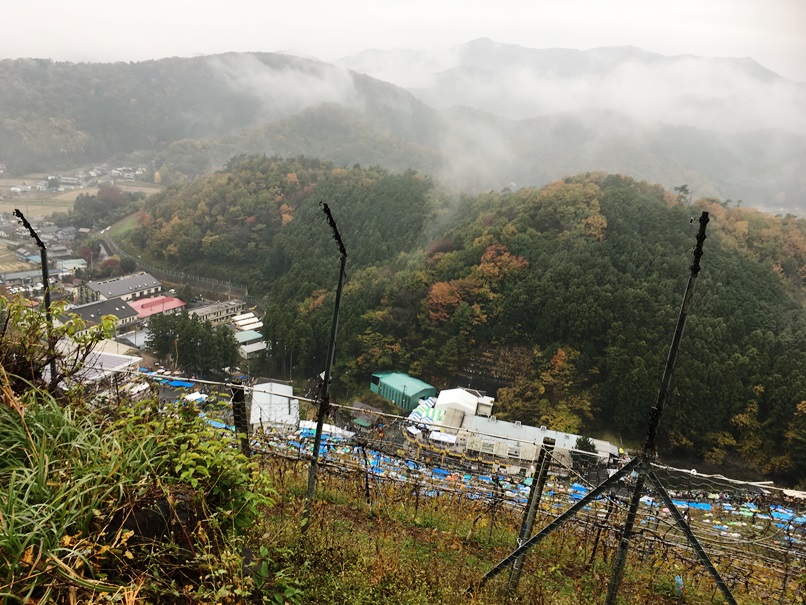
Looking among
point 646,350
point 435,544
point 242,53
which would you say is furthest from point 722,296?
point 242,53

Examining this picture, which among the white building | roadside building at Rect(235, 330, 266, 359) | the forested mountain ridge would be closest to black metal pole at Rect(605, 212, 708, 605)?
the white building

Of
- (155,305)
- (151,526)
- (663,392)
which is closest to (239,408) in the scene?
(151,526)

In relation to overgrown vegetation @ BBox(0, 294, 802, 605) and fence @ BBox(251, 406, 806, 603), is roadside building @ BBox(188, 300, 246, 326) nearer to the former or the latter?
fence @ BBox(251, 406, 806, 603)

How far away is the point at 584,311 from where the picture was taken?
19.1m

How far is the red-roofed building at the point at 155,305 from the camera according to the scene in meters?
26.5

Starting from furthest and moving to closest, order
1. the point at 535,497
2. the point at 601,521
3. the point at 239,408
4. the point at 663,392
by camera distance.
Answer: the point at 601,521 → the point at 239,408 → the point at 535,497 → the point at 663,392

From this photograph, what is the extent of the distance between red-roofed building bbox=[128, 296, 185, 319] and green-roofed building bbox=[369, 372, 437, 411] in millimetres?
13101

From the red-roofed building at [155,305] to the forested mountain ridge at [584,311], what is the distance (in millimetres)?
5089

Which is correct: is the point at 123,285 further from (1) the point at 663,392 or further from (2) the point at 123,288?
(1) the point at 663,392

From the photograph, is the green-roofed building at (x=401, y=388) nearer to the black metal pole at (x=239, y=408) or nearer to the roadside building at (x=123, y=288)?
the black metal pole at (x=239, y=408)

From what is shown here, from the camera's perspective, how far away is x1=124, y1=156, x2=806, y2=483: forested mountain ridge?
15734 millimetres

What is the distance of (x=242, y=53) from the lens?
9738cm

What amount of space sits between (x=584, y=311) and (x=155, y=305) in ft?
73.7

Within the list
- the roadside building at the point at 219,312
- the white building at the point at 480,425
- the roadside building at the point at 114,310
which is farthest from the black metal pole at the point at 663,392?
the roadside building at the point at 114,310
